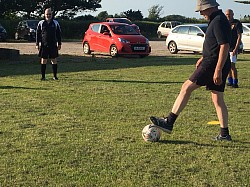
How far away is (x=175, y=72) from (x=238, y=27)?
3286mm

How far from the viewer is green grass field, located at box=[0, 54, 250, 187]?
5105mm

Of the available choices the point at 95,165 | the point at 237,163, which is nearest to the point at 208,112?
the point at 237,163

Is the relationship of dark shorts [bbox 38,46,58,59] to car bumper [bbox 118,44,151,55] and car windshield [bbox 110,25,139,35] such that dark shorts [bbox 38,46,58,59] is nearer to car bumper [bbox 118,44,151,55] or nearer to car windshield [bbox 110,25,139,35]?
car bumper [bbox 118,44,151,55]

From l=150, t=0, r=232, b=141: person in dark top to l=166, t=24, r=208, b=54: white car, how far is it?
18446 mm

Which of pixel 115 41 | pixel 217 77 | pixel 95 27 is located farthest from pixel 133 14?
pixel 217 77

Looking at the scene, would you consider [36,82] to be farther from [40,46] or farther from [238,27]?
[238,27]

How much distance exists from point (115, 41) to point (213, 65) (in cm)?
1601

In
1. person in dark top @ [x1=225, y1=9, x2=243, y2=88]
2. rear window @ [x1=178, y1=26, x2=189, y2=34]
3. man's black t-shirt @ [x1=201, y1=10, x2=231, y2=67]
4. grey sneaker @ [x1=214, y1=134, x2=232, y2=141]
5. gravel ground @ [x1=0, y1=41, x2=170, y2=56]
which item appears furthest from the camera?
rear window @ [x1=178, y1=26, x2=189, y2=34]

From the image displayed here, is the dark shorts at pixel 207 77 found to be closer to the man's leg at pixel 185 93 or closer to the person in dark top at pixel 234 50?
the man's leg at pixel 185 93

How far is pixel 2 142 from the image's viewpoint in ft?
20.9

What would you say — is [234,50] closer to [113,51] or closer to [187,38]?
[113,51]

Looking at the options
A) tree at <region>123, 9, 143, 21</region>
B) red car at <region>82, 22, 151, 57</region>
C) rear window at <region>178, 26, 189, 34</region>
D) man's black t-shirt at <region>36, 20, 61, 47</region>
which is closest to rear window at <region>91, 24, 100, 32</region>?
red car at <region>82, 22, 151, 57</region>

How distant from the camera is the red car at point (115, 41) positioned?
2198 cm

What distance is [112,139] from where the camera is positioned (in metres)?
6.60
